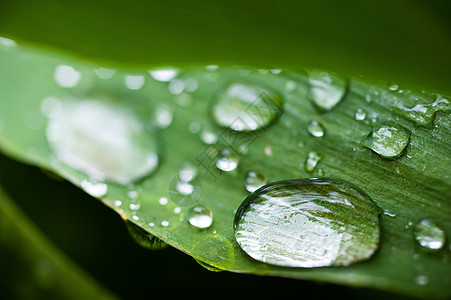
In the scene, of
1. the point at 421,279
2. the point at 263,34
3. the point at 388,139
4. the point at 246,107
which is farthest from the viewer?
the point at 263,34

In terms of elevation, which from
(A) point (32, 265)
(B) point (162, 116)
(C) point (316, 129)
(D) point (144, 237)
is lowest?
(A) point (32, 265)

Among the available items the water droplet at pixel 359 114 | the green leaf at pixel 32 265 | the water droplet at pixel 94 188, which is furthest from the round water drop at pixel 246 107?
the green leaf at pixel 32 265

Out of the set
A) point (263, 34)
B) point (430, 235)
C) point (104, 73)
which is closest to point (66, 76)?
point (104, 73)

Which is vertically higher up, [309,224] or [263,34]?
[263,34]

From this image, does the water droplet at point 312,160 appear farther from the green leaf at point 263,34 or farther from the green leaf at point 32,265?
the green leaf at point 32,265

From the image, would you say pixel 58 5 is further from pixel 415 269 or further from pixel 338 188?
pixel 415 269

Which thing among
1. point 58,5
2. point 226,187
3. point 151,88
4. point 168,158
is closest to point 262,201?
point 226,187

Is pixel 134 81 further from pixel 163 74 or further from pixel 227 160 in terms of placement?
pixel 227 160
